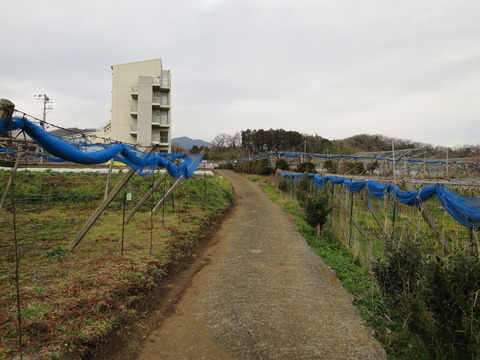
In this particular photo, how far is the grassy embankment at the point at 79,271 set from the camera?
3.31m


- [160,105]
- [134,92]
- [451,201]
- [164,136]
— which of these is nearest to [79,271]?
[451,201]

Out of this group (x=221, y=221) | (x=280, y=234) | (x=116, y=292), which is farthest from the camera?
(x=221, y=221)

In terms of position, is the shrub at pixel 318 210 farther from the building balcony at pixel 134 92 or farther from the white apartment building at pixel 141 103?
the building balcony at pixel 134 92

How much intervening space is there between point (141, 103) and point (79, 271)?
34274 millimetres

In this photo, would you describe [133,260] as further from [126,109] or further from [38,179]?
[126,109]

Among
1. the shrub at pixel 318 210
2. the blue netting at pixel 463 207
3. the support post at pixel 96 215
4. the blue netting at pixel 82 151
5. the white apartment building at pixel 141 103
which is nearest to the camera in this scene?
the blue netting at pixel 82 151

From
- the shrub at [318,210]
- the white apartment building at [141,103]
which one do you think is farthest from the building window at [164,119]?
the shrub at [318,210]

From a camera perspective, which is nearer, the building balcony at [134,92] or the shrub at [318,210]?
the shrub at [318,210]

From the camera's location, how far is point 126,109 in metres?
37.2

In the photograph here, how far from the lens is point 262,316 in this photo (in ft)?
13.6

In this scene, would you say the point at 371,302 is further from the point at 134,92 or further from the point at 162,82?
the point at 162,82

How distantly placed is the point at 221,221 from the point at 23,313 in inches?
330

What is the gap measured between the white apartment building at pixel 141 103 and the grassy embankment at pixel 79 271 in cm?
2573

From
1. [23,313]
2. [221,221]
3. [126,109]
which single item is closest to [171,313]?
[23,313]
